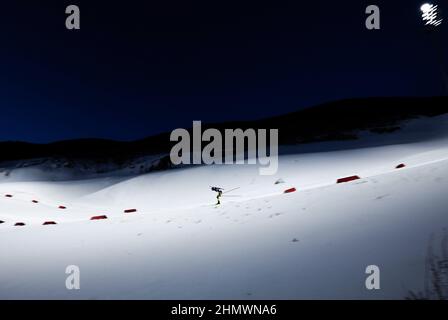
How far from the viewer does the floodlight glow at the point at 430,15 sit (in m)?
27.7

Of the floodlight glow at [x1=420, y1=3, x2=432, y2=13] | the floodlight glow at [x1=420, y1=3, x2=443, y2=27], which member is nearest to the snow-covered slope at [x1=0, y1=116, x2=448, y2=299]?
the floodlight glow at [x1=420, y1=3, x2=443, y2=27]

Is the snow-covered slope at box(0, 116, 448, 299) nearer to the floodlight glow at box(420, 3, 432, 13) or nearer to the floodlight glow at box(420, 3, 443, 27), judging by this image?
the floodlight glow at box(420, 3, 443, 27)

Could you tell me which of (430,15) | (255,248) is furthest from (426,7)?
(255,248)

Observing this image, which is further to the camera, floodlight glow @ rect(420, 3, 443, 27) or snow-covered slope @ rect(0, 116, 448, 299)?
floodlight glow @ rect(420, 3, 443, 27)

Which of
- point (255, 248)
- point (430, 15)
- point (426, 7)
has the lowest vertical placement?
point (255, 248)

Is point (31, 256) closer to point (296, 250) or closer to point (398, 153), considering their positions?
point (296, 250)

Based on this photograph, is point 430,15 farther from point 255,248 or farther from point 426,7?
point 255,248

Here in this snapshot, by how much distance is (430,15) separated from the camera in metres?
28.1

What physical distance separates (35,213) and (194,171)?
1265 cm

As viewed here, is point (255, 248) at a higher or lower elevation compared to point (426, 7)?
lower

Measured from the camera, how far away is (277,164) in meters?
24.3

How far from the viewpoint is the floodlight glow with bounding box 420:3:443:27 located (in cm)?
2772

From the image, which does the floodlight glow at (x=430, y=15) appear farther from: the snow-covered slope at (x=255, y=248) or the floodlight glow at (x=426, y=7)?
the snow-covered slope at (x=255, y=248)
